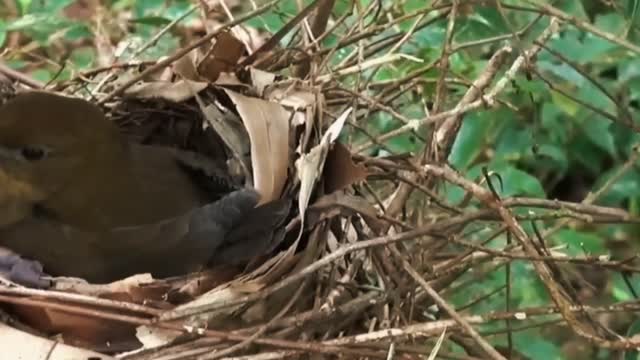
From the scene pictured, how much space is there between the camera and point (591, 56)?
1.91 m

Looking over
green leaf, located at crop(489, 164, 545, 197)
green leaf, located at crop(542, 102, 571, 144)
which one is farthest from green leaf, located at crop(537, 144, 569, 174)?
green leaf, located at crop(489, 164, 545, 197)

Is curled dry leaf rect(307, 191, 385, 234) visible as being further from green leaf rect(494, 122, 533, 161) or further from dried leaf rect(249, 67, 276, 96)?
green leaf rect(494, 122, 533, 161)

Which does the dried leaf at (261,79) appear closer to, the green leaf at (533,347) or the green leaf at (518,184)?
the green leaf at (518,184)

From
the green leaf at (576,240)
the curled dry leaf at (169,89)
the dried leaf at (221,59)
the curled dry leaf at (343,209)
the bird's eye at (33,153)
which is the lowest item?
the green leaf at (576,240)

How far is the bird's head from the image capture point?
1.53 meters

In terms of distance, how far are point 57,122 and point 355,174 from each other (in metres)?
0.37

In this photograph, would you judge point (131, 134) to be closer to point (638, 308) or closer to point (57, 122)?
point (57, 122)

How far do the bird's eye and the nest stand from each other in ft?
0.56

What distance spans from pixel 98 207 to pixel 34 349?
0.31 metres

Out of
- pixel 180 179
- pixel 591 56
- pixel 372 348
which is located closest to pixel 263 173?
pixel 180 179

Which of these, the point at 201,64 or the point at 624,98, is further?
the point at 624,98

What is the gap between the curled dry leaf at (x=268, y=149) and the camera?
1.55 meters

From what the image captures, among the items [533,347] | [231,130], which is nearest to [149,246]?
[231,130]

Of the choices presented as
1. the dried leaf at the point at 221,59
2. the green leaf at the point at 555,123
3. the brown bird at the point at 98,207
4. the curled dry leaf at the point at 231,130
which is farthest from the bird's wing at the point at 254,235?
the green leaf at the point at 555,123
